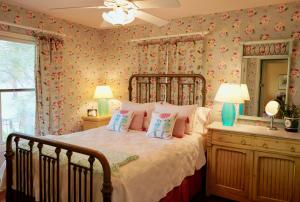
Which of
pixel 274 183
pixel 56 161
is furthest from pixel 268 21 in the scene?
pixel 56 161

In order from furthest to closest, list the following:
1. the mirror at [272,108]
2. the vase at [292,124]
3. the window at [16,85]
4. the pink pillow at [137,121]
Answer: the pink pillow at [137,121]
the window at [16,85]
the mirror at [272,108]
the vase at [292,124]

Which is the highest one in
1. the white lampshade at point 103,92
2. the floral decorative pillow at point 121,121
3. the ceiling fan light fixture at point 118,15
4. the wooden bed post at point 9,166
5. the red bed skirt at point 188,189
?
the ceiling fan light fixture at point 118,15

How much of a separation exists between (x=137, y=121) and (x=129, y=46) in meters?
1.51

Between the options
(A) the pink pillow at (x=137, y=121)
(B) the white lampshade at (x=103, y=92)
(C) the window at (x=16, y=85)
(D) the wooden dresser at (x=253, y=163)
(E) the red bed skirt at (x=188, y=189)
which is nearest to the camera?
(E) the red bed skirt at (x=188, y=189)

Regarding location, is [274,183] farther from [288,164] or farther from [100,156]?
[100,156]

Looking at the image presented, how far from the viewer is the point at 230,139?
2828 millimetres

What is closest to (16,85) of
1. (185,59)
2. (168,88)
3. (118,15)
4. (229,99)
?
(118,15)

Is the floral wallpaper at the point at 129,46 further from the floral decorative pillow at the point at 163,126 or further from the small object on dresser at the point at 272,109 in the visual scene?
the floral decorative pillow at the point at 163,126

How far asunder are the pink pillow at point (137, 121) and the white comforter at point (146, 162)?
13 centimetres

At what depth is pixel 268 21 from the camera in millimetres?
2980

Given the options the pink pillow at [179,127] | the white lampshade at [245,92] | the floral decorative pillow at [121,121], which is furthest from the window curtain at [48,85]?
the white lampshade at [245,92]

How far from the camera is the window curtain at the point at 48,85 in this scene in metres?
3.44

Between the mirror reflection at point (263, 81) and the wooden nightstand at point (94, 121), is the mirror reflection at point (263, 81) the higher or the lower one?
the higher one

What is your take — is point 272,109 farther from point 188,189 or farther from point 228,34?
point 188,189
